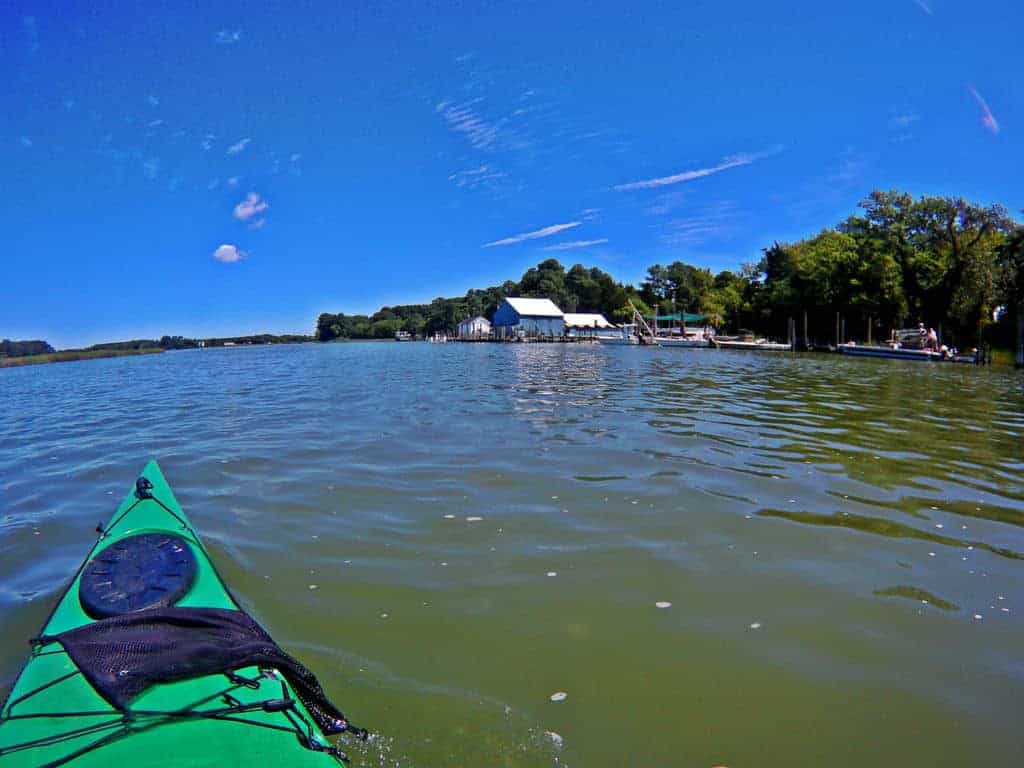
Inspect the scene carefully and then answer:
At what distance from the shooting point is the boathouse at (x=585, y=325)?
78.2 m

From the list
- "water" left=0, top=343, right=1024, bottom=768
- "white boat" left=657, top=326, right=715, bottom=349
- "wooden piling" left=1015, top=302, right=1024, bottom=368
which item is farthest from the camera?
"white boat" left=657, top=326, right=715, bottom=349

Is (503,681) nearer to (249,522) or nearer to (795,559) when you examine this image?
(795,559)

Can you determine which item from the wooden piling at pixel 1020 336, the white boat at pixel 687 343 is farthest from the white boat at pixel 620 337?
the wooden piling at pixel 1020 336

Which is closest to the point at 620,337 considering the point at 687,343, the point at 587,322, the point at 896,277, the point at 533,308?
the point at 587,322

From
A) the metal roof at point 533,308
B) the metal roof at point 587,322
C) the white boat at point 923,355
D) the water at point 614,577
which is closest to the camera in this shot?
the water at point 614,577

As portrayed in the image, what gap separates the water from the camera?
2.61 metres

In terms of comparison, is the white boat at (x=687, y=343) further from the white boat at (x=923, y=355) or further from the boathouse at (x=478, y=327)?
the boathouse at (x=478, y=327)

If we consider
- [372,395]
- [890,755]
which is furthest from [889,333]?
[890,755]

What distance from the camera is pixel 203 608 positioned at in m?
2.62

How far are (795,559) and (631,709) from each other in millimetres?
2371

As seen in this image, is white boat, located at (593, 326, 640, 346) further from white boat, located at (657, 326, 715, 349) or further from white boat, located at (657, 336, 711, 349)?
white boat, located at (657, 336, 711, 349)

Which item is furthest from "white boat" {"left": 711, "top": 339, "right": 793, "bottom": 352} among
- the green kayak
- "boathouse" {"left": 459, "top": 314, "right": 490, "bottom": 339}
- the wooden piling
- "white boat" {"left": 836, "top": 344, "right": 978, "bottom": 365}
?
the green kayak

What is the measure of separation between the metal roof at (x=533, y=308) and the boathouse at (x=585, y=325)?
2077mm

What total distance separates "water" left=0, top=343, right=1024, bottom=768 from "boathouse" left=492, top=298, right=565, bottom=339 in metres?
67.0
